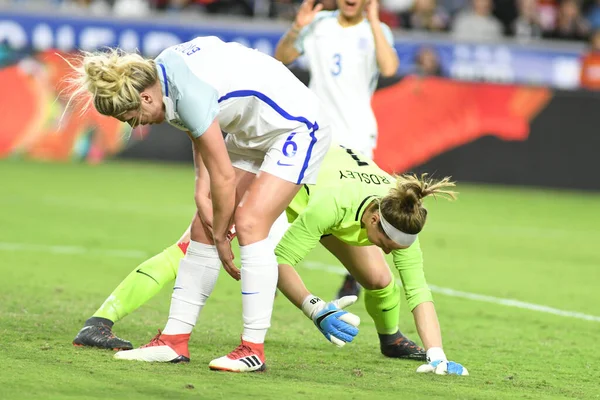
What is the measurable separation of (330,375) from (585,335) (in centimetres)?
248

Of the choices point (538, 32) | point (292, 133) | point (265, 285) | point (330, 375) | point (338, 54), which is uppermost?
point (538, 32)

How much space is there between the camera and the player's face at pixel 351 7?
8.64m

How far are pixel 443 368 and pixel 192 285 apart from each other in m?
1.38

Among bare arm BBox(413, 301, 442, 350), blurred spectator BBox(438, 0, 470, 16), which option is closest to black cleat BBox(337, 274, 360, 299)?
bare arm BBox(413, 301, 442, 350)

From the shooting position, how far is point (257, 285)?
5641mm

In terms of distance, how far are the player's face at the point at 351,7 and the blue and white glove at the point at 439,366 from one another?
3.47 m

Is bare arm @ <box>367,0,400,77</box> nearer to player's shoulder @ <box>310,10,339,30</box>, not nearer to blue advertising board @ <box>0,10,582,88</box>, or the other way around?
player's shoulder @ <box>310,10,339,30</box>

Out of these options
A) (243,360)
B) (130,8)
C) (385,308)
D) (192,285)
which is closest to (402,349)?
(385,308)

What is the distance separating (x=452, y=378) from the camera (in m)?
5.85

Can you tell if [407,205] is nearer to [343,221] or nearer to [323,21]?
[343,221]

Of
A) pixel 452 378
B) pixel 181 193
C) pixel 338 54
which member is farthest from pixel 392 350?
pixel 181 193

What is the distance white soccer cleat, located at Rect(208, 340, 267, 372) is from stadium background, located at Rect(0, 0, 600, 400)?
10cm

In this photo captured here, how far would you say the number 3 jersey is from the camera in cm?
528

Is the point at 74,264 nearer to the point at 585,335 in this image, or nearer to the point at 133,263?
the point at 133,263
